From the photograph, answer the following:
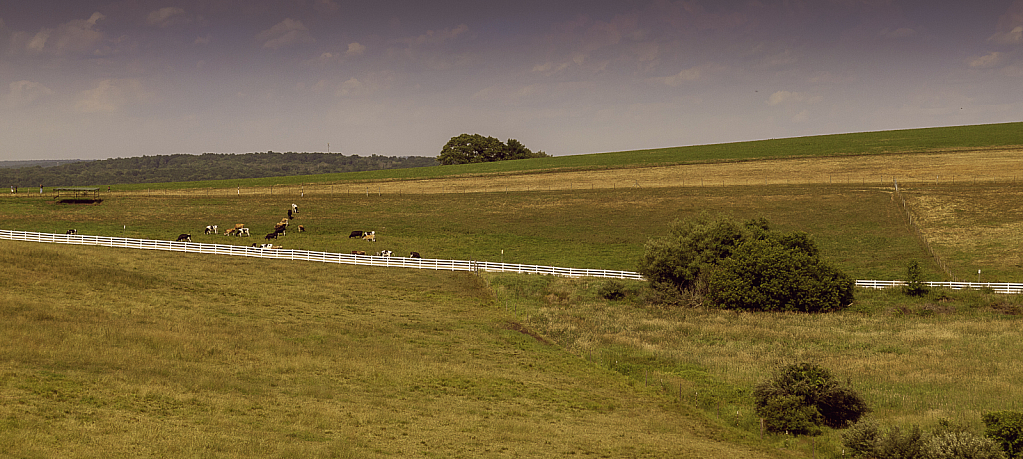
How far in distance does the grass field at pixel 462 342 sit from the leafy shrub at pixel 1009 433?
9.15 feet

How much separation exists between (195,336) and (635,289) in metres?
27.3

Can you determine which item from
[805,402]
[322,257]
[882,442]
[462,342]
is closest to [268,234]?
[322,257]

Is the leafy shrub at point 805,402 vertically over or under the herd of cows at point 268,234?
under

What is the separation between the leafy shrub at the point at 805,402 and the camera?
2166cm

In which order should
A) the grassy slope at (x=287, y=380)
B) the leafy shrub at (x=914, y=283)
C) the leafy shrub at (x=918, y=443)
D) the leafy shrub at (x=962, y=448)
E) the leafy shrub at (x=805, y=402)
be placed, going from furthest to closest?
the leafy shrub at (x=914, y=283) → the leafy shrub at (x=805, y=402) → the grassy slope at (x=287, y=380) → the leafy shrub at (x=918, y=443) → the leafy shrub at (x=962, y=448)

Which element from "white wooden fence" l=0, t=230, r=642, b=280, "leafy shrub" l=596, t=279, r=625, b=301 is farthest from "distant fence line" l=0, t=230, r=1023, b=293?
"leafy shrub" l=596, t=279, r=625, b=301

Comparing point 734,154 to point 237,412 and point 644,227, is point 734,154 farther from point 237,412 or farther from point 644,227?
point 237,412

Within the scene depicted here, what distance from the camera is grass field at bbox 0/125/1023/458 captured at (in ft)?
61.6

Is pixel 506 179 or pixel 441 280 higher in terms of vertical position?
pixel 506 179

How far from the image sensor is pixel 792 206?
6862cm

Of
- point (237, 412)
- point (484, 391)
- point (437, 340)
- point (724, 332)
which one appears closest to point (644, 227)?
point (724, 332)

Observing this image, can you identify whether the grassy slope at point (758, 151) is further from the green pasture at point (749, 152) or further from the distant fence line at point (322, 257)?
the distant fence line at point (322, 257)

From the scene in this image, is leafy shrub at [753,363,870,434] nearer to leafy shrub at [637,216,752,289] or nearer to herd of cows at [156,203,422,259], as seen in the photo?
leafy shrub at [637,216,752,289]

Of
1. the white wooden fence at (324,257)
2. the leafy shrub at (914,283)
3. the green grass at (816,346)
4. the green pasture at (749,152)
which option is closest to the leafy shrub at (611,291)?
the green grass at (816,346)
